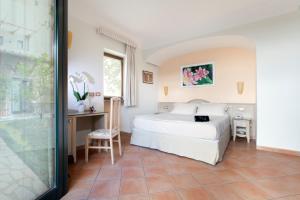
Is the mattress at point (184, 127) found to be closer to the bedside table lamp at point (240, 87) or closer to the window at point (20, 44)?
the bedside table lamp at point (240, 87)

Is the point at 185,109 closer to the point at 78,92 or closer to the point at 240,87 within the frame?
the point at 240,87

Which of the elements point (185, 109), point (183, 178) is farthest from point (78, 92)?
point (185, 109)

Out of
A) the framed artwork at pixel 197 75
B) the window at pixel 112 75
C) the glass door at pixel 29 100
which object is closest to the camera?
the glass door at pixel 29 100

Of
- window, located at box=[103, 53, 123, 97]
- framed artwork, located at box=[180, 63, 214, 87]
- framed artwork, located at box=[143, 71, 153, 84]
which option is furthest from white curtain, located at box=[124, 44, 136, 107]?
framed artwork, located at box=[180, 63, 214, 87]

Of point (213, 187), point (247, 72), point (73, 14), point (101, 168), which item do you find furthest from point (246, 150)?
point (73, 14)

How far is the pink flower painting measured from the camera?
4137mm

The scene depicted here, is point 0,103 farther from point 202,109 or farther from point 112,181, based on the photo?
point 202,109

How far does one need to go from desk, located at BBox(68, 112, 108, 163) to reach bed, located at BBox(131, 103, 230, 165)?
654mm

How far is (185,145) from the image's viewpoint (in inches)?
94.8

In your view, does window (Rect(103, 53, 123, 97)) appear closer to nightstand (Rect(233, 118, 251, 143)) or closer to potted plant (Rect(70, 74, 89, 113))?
potted plant (Rect(70, 74, 89, 113))

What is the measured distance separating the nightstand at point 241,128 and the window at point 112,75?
2.82 metres

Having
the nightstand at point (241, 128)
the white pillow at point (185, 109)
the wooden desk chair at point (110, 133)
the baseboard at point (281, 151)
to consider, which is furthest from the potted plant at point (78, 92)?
the baseboard at point (281, 151)

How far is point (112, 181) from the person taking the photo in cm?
172

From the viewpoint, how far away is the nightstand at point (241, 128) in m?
3.25
